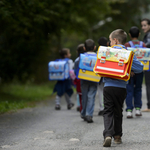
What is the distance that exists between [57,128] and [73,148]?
1.90 m

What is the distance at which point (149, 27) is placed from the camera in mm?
9578

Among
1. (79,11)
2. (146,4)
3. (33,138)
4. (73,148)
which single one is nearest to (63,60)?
(33,138)

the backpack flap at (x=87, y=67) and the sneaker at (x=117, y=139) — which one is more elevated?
the backpack flap at (x=87, y=67)

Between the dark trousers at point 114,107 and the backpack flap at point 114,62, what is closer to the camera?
the backpack flap at point 114,62

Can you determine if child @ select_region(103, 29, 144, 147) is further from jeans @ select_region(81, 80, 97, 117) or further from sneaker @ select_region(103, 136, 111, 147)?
jeans @ select_region(81, 80, 97, 117)

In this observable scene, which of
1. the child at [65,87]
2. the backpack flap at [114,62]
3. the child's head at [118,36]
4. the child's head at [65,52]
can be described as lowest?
the child at [65,87]

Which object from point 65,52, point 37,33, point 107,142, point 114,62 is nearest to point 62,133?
point 107,142

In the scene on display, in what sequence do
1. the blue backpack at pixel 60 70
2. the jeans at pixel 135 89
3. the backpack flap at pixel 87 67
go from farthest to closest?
the blue backpack at pixel 60 70
the jeans at pixel 135 89
the backpack flap at pixel 87 67

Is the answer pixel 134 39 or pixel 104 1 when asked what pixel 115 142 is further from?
pixel 104 1

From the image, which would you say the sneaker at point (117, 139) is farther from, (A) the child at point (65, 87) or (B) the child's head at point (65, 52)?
(B) the child's head at point (65, 52)

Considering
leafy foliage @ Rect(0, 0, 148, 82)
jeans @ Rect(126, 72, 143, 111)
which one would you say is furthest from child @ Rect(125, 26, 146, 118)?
leafy foliage @ Rect(0, 0, 148, 82)

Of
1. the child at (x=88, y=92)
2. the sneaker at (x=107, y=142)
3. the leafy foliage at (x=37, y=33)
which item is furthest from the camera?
the leafy foliage at (x=37, y=33)

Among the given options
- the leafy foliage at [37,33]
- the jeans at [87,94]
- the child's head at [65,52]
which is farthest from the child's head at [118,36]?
the leafy foliage at [37,33]

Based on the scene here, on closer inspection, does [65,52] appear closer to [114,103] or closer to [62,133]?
[62,133]
